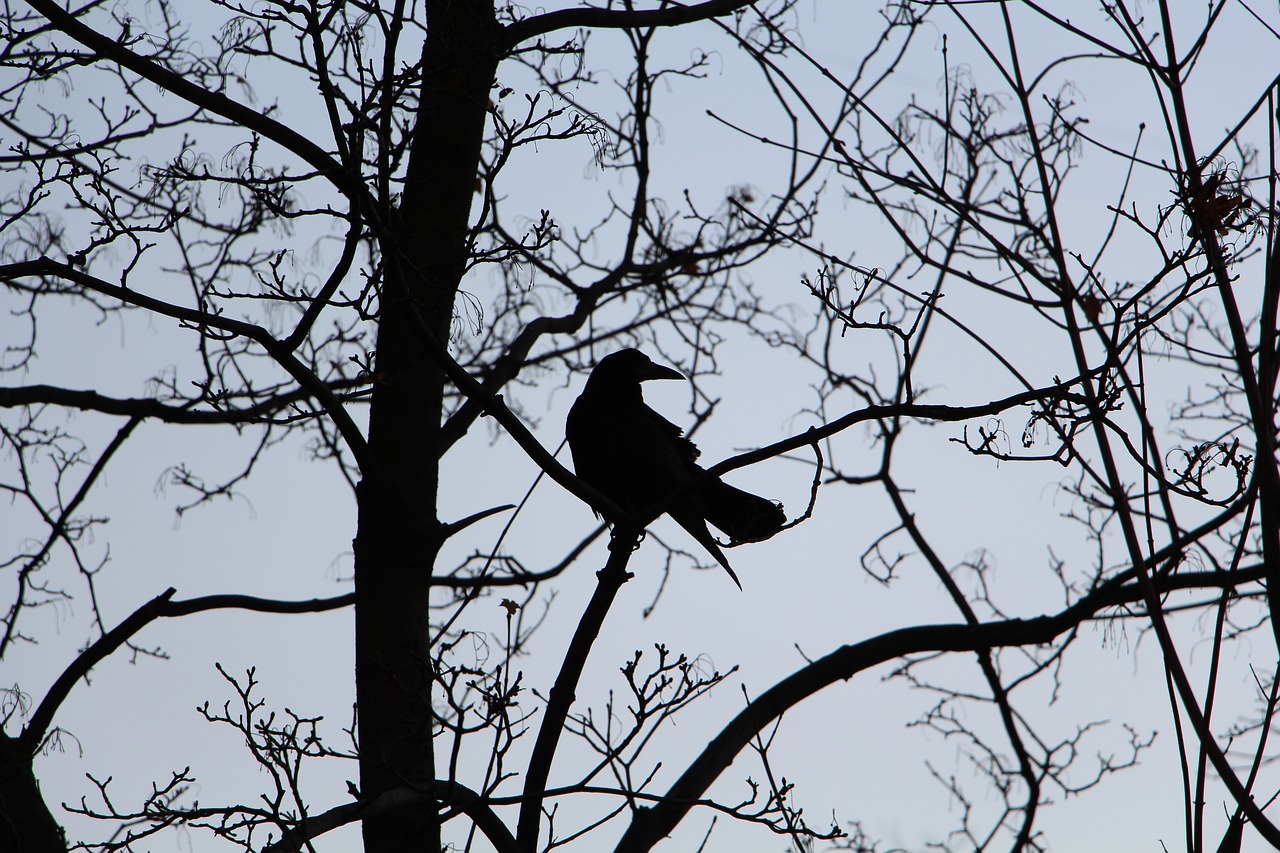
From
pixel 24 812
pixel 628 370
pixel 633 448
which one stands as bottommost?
pixel 24 812

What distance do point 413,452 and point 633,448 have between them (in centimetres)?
133

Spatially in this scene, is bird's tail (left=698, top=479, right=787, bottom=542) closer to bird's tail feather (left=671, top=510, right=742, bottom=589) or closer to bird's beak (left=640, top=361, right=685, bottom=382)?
bird's tail feather (left=671, top=510, right=742, bottom=589)

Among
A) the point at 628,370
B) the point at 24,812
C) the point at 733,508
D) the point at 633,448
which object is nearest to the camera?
the point at 24,812

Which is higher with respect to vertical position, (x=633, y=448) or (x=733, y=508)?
(x=633, y=448)

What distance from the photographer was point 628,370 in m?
5.93

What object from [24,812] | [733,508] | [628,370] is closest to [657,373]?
[628,370]

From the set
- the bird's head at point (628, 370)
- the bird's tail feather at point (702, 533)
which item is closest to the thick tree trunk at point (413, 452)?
the bird's tail feather at point (702, 533)

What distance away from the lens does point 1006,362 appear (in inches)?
119

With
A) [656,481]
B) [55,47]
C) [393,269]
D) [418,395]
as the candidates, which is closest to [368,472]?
[418,395]

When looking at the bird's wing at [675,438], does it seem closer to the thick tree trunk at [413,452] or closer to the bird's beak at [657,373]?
the bird's beak at [657,373]

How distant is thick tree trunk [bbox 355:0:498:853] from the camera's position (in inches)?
155

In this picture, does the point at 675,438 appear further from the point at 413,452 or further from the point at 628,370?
the point at 413,452

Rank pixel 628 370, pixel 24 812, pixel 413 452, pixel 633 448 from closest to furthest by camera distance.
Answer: pixel 24 812 < pixel 413 452 < pixel 633 448 < pixel 628 370

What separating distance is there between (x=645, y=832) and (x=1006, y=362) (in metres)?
2.50
